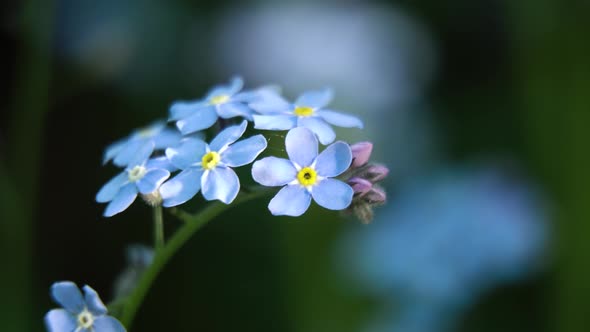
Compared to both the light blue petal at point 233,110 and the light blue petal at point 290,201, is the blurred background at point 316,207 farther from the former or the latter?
the light blue petal at point 290,201

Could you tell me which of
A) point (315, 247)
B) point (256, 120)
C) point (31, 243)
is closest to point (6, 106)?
point (31, 243)

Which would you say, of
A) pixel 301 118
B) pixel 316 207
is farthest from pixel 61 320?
pixel 316 207

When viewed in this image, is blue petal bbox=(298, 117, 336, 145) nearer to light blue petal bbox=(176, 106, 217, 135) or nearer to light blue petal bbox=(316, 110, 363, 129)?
light blue petal bbox=(316, 110, 363, 129)

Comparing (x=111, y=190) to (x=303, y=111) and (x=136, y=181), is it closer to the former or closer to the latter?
(x=136, y=181)

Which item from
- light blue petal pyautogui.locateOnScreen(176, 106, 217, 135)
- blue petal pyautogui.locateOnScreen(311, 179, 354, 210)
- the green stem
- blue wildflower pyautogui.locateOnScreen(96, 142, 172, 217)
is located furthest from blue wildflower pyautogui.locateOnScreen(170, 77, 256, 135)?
blue petal pyautogui.locateOnScreen(311, 179, 354, 210)

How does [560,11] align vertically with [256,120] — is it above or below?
above

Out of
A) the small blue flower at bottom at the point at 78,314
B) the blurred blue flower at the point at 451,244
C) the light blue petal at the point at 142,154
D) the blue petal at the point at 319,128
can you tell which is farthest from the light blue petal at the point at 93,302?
the blurred blue flower at the point at 451,244

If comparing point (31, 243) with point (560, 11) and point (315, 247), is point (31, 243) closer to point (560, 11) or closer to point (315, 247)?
point (315, 247)
